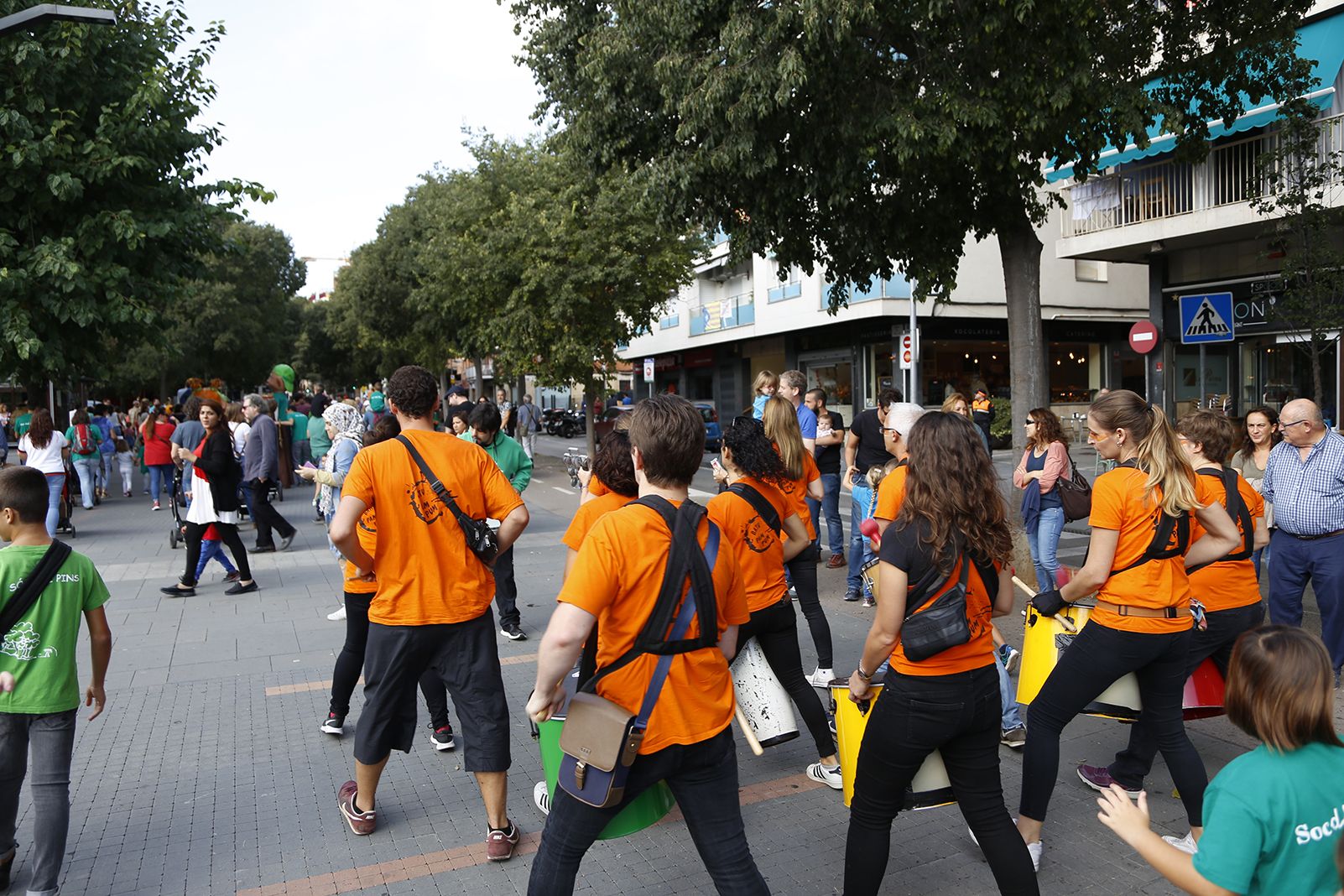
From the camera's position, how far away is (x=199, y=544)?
9039 mm

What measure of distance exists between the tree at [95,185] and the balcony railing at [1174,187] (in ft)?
45.0

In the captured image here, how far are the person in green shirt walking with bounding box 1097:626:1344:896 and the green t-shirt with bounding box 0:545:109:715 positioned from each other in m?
3.42

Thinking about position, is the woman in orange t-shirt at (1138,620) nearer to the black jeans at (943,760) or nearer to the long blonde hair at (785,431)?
the black jeans at (943,760)

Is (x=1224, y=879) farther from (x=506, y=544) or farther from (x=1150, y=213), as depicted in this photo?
(x=1150, y=213)

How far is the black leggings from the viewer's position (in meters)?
8.94

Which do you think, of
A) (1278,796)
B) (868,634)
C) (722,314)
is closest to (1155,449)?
(868,634)

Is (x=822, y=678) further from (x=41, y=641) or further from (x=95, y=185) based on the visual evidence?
(x=95, y=185)

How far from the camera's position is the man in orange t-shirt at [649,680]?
258 cm

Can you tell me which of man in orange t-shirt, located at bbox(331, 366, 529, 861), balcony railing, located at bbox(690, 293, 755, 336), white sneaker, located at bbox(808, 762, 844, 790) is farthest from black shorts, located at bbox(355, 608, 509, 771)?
balcony railing, located at bbox(690, 293, 755, 336)

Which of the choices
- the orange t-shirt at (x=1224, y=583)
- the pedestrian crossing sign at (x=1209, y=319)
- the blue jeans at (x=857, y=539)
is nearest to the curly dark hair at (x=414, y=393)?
the orange t-shirt at (x=1224, y=583)

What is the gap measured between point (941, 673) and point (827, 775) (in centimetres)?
180

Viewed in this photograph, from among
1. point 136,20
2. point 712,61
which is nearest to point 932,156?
point 712,61

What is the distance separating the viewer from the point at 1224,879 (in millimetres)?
1853

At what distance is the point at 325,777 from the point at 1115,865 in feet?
11.6
